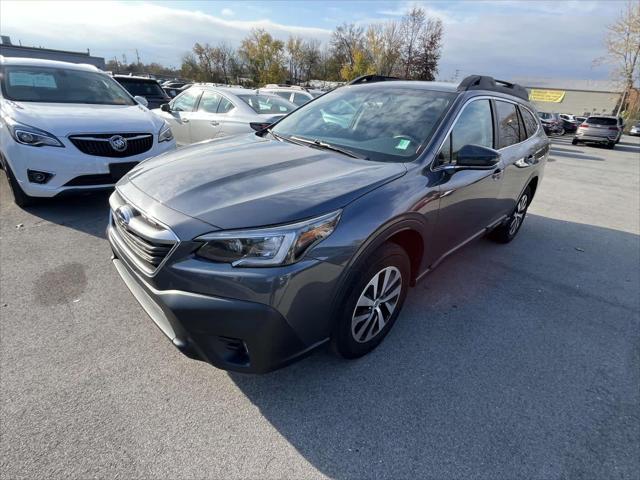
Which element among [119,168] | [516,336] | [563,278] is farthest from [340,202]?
[119,168]

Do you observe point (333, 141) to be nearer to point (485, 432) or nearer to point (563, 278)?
point (485, 432)

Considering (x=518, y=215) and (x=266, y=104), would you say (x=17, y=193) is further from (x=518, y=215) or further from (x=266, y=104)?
(x=518, y=215)

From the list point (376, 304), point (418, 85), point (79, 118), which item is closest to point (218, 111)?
point (79, 118)

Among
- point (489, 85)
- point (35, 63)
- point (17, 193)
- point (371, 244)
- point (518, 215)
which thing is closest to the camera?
point (371, 244)

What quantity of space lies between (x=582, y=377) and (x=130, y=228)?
3058 mm

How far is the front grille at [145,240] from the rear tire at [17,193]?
3.26m

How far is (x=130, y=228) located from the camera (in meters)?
2.06

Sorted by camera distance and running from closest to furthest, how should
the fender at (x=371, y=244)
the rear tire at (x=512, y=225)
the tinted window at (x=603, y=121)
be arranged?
1. the fender at (x=371, y=244)
2. the rear tire at (x=512, y=225)
3. the tinted window at (x=603, y=121)

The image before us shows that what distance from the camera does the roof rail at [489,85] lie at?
3.13 meters

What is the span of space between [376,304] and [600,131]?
24408 mm

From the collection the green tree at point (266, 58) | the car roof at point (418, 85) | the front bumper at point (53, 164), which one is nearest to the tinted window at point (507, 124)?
the car roof at point (418, 85)

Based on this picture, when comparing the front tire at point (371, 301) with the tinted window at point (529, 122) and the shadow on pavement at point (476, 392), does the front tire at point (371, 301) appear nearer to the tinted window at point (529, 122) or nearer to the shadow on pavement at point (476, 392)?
the shadow on pavement at point (476, 392)

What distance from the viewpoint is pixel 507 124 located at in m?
3.79

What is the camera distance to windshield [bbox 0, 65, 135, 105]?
4.98 meters
